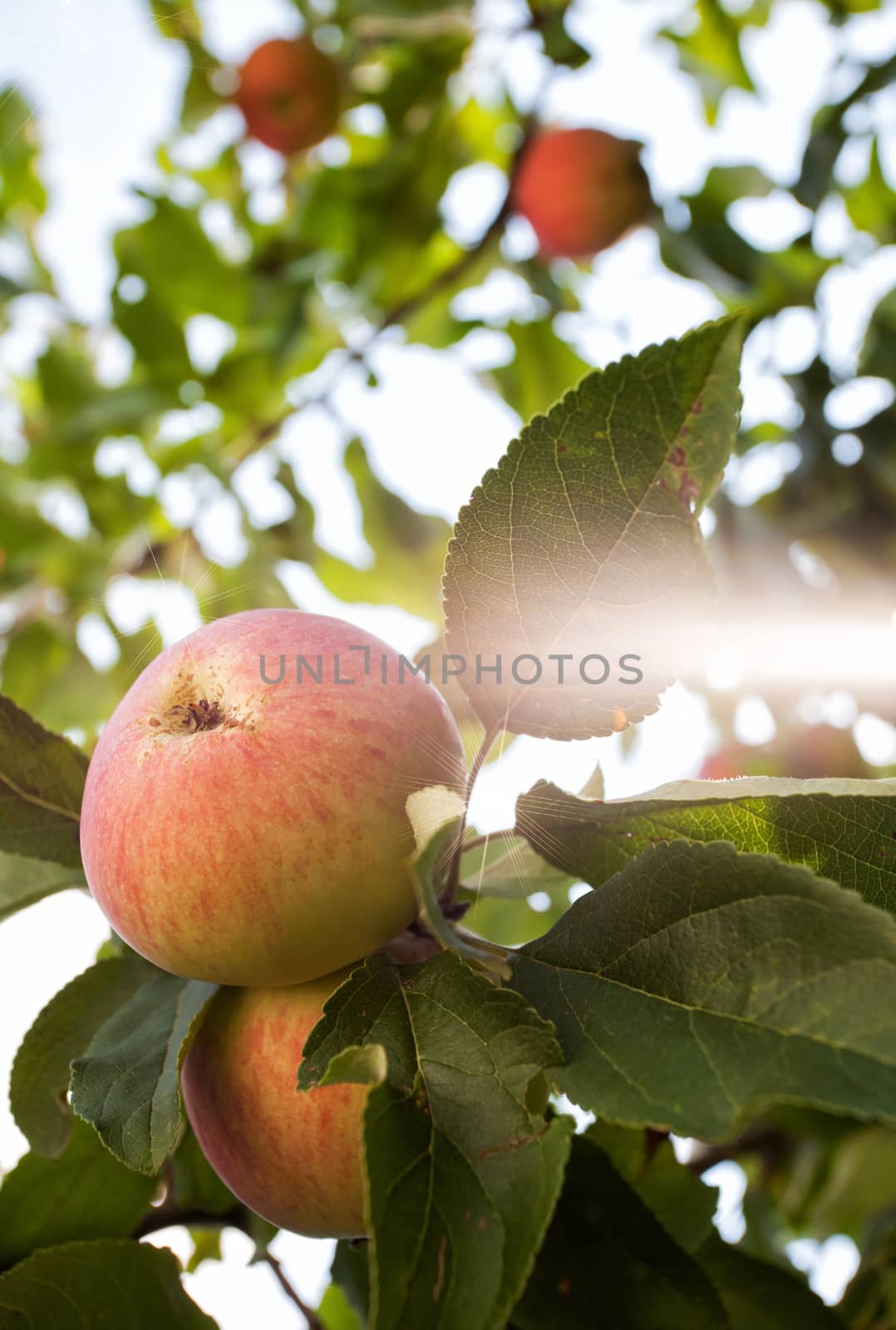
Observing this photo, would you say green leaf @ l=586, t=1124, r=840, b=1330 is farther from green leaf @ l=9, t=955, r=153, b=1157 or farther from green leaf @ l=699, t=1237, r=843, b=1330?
green leaf @ l=9, t=955, r=153, b=1157

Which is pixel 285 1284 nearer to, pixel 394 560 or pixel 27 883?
pixel 27 883

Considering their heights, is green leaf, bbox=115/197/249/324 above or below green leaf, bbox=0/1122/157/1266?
above

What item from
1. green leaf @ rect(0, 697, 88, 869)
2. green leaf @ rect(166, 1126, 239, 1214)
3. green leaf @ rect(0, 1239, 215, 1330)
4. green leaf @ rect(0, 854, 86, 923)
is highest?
green leaf @ rect(0, 697, 88, 869)

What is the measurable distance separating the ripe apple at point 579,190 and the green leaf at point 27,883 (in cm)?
153

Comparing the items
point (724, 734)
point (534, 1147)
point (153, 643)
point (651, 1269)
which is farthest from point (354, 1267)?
point (724, 734)

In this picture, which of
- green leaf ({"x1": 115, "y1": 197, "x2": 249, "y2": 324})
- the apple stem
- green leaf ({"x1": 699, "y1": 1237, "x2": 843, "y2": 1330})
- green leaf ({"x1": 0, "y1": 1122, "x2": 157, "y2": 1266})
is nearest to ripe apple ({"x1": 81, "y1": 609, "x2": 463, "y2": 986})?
the apple stem

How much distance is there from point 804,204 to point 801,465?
1.74 feet

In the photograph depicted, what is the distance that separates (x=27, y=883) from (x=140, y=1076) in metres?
0.32

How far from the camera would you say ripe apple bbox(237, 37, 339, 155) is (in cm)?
209

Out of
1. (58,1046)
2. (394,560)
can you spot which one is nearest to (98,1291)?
Answer: (58,1046)

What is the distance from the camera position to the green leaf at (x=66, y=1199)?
93 cm

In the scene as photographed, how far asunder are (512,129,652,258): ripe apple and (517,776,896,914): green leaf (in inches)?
61.2

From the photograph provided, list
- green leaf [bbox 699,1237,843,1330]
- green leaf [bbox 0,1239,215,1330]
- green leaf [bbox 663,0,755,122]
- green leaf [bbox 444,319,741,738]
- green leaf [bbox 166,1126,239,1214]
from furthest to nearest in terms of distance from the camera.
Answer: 1. green leaf [bbox 663,0,755,122]
2. green leaf [bbox 166,1126,239,1214]
3. green leaf [bbox 699,1237,843,1330]
4. green leaf [bbox 0,1239,215,1330]
5. green leaf [bbox 444,319,741,738]

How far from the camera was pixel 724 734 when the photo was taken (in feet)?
8.55
